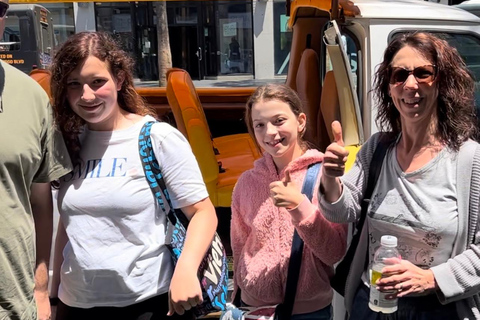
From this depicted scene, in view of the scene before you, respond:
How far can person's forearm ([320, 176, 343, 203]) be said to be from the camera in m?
1.69

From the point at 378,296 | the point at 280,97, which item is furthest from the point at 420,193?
the point at 280,97

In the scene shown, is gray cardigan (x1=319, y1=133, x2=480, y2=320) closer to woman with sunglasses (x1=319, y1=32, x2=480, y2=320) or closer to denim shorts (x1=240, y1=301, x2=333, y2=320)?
woman with sunglasses (x1=319, y1=32, x2=480, y2=320)

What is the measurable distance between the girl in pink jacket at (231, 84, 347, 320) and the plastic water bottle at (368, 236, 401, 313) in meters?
0.28

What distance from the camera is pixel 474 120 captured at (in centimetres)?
171

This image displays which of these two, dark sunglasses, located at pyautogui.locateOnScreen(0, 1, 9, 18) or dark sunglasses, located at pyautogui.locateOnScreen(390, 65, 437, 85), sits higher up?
dark sunglasses, located at pyautogui.locateOnScreen(0, 1, 9, 18)

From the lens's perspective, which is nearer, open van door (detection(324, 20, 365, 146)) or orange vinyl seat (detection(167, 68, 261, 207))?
open van door (detection(324, 20, 365, 146))

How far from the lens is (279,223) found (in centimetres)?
193

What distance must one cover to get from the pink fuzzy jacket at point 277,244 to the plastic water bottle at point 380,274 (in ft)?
0.89

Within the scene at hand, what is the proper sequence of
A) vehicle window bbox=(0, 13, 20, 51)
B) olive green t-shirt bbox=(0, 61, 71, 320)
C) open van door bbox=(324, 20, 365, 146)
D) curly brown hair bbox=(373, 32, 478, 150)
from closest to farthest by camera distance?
olive green t-shirt bbox=(0, 61, 71, 320)
curly brown hair bbox=(373, 32, 478, 150)
open van door bbox=(324, 20, 365, 146)
vehicle window bbox=(0, 13, 20, 51)

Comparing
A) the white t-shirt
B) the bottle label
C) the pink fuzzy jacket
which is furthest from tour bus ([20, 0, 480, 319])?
the white t-shirt

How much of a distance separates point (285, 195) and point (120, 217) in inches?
21.3

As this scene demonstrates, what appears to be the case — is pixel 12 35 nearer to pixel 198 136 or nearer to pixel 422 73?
pixel 198 136

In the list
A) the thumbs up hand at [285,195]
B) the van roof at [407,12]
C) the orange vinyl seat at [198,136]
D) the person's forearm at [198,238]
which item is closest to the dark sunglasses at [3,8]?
the person's forearm at [198,238]

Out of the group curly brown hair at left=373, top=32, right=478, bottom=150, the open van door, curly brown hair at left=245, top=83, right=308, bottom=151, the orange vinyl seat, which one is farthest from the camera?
the orange vinyl seat
